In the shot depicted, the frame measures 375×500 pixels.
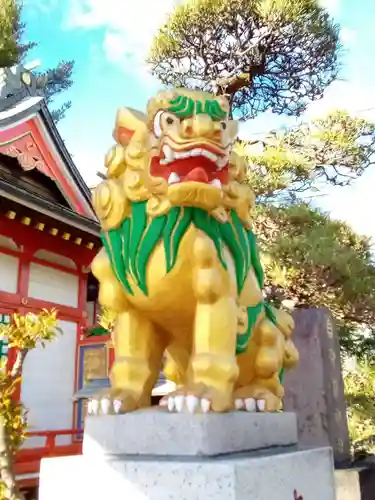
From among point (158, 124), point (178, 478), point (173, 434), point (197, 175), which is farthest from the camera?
point (158, 124)

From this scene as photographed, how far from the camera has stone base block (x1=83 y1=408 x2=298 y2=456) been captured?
4.84ft

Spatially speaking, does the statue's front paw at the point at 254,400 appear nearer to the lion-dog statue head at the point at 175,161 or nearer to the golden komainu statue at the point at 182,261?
the golden komainu statue at the point at 182,261

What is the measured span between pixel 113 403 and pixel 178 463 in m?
0.36

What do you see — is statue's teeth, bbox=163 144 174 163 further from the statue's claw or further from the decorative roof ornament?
the decorative roof ornament

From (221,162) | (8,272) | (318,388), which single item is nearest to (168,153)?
(221,162)

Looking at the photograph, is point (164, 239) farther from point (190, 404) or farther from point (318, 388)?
point (318, 388)

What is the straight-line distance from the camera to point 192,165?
5.48ft

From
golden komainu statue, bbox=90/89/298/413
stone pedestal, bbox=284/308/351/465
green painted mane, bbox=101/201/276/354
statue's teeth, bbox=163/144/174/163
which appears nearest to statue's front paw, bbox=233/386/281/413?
golden komainu statue, bbox=90/89/298/413

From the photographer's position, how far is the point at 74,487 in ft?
4.95

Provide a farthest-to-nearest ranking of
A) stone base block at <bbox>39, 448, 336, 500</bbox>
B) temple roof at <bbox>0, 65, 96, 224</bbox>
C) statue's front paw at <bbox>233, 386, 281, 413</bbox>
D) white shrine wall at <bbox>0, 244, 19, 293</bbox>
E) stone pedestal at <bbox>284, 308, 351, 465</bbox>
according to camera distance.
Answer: temple roof at <bbox>0, 65, 96, 224</bbox>, white shrine wall at <bbox>0, 244, 19, 293</bbox>, stone pedestal at <bbox>284, 308, 351, 465</bbox>, statue's front paw at <bbox>233, 386, 281, 413</bbox>, stone base block at <bbox>39, 448, 336, 500</bbox>

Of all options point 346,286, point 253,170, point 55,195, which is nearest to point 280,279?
point 346,286

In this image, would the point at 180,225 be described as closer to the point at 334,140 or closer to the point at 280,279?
the point at 280,279

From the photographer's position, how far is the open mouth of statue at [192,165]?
1.66 m

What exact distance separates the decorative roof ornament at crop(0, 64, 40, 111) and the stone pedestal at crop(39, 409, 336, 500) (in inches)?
285
